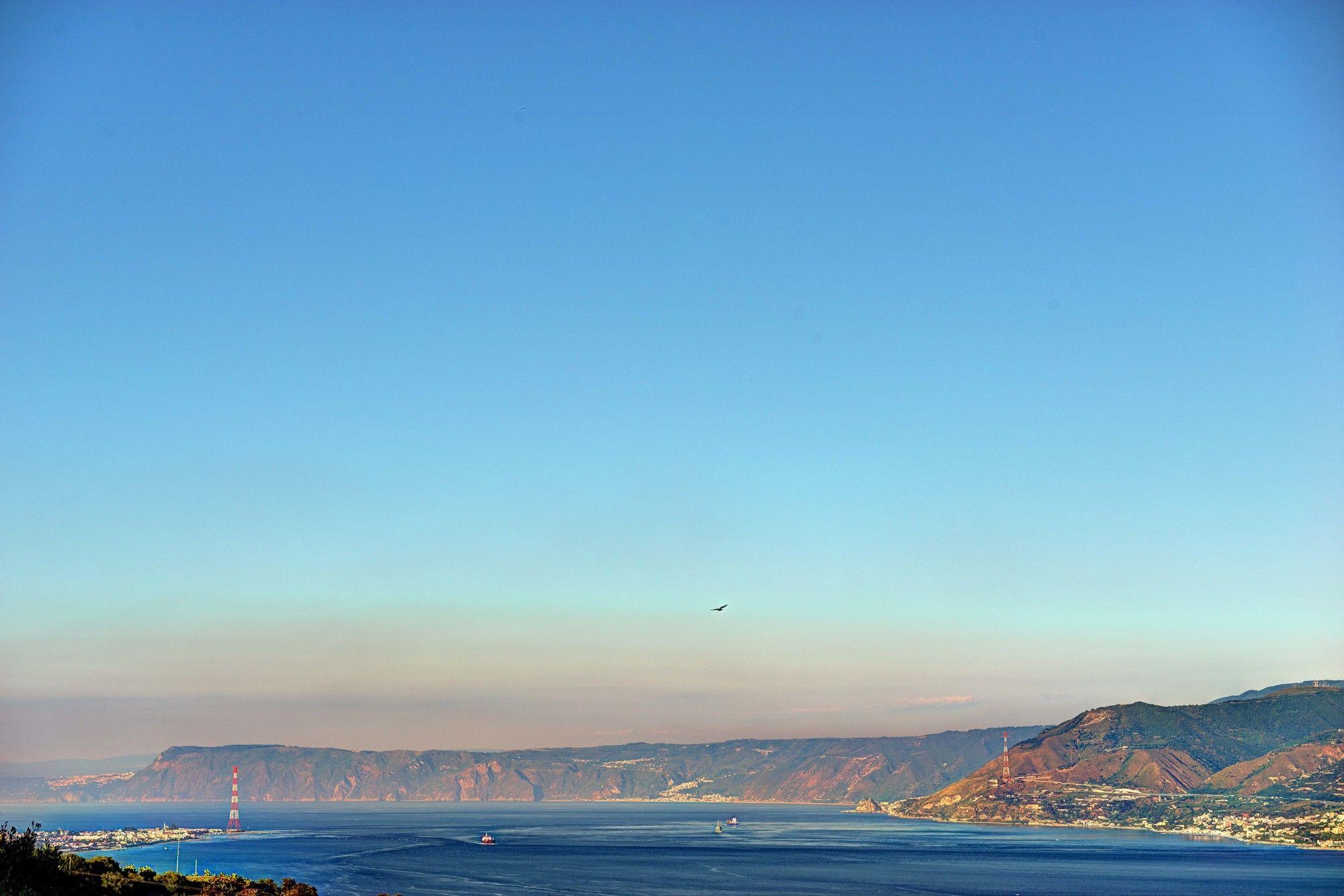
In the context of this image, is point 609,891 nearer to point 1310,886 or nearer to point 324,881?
point 324,881

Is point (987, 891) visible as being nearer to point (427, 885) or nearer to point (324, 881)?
point (427, 885)

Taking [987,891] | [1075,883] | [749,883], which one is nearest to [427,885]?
[749,883]

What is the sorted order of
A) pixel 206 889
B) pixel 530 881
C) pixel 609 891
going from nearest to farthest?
pixel 206 889
pixel 609 891
pixel 530 881

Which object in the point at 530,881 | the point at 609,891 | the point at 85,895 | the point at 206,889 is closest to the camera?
the point at 85,895

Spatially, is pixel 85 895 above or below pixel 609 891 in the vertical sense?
above

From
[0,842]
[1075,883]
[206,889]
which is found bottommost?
[1075,883]

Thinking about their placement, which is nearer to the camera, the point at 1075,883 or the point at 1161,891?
the point at 1161,891
